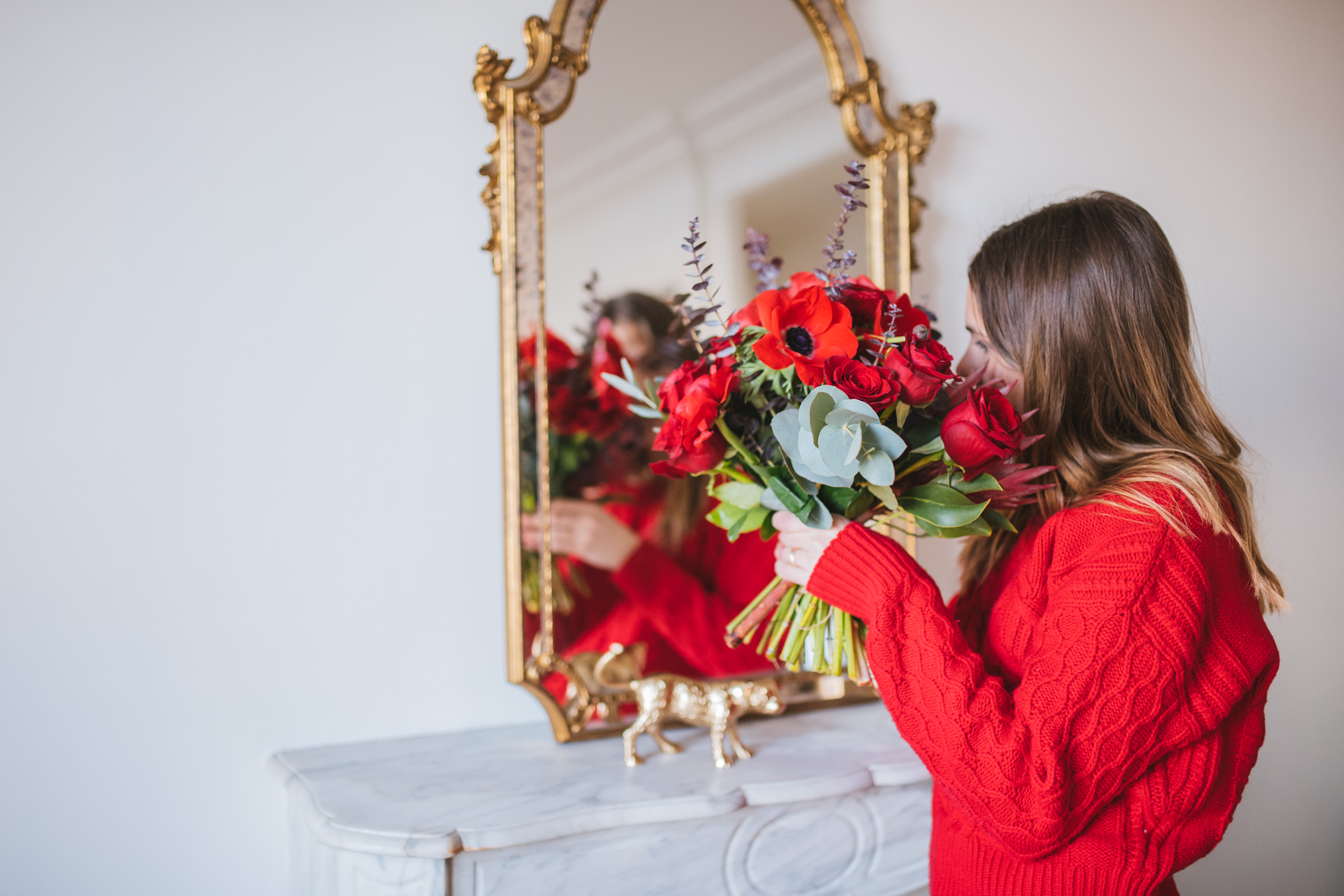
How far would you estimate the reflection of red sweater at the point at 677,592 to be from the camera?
151 cm

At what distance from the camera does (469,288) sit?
1548mm

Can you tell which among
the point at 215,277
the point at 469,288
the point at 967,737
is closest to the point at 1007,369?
the point at 967,737

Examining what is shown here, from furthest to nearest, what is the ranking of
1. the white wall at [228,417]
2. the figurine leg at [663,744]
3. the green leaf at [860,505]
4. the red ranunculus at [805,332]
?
1. the figurine leg at [663,744]
2. the white wall at [228,417]
3. the green leaf at [860,505]
4. the red ranunculus at [805,332]

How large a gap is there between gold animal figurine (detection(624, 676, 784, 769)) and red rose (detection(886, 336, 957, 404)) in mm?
678

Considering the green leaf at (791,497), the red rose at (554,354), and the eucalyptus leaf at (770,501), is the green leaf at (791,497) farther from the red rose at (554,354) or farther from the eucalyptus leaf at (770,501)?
the red rose at (554,354)

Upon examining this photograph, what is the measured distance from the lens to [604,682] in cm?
149

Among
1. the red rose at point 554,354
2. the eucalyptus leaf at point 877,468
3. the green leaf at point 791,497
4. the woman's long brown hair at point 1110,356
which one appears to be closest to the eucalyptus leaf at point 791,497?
the green leaf at point 791,497

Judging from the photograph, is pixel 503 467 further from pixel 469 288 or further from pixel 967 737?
pixel 967 737

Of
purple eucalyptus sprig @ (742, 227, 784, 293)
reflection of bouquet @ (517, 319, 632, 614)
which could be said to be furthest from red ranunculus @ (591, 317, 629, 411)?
purple eucalyptus sprig @ (742, 227, 784, 293)

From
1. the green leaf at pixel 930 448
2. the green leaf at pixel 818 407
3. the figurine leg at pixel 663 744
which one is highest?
the green leaf at pixel 818 407

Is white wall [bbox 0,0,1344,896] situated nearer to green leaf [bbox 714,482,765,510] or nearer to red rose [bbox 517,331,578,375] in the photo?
red rose [bbox 517,331,578,375]

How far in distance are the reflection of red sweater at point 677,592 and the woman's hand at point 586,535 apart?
1 cm

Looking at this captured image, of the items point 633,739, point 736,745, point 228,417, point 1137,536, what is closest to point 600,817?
point 633,739

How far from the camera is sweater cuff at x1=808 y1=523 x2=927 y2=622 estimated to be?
1017mm
